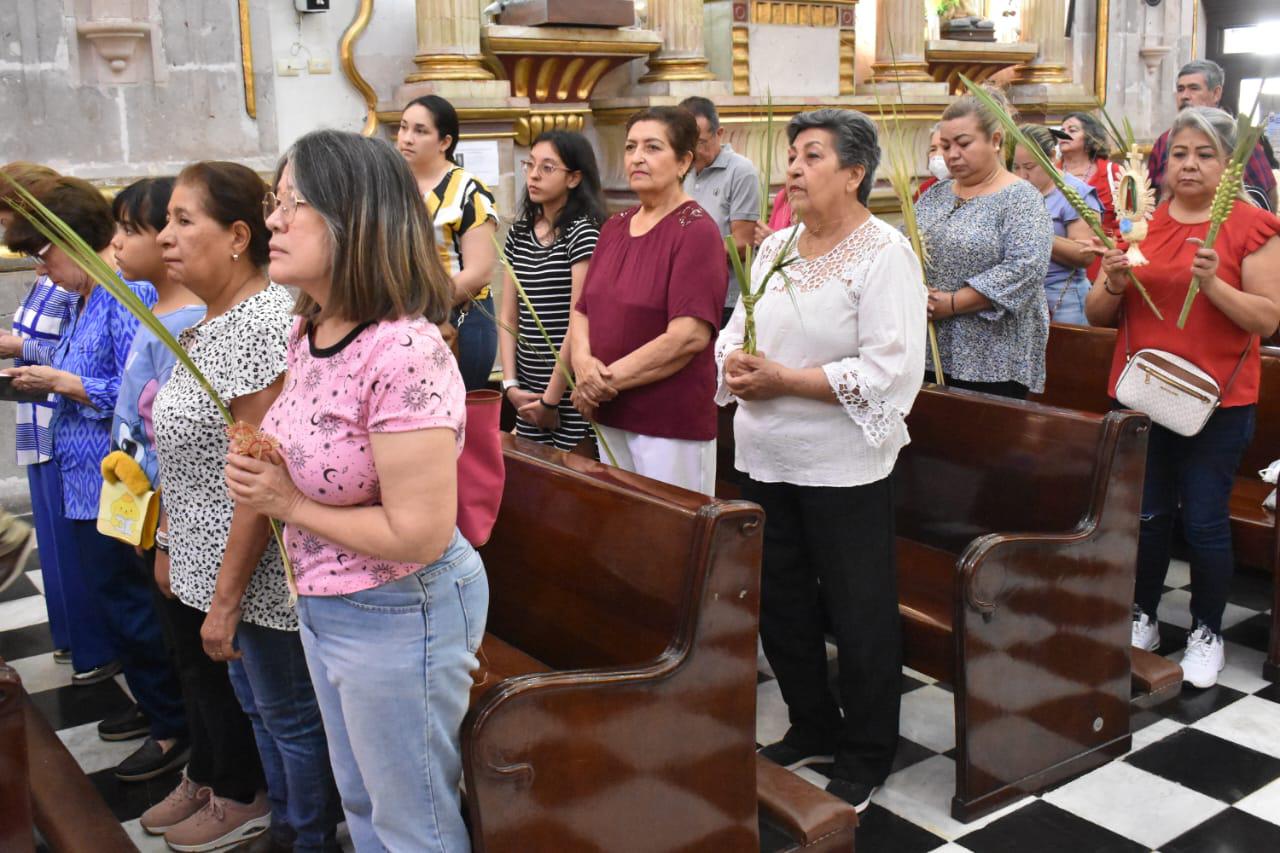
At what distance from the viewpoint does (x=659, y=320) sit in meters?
3.32

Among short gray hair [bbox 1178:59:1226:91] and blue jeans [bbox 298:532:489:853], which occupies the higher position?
short gray hair [bbox 1178:59:1226:91]

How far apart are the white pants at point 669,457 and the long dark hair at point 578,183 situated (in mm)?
716

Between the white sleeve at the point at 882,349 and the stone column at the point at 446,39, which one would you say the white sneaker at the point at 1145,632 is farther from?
the stone column at the point at 446,39

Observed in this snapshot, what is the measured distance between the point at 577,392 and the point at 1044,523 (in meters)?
1.22

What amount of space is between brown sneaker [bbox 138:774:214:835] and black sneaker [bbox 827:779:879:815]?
4.61 ft

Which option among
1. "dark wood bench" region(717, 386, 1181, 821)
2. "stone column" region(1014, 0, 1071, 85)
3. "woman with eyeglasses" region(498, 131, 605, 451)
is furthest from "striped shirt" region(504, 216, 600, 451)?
"stone column" region(1014, 0, 1071, 85)

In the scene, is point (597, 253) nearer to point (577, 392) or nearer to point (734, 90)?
point (577, 392)

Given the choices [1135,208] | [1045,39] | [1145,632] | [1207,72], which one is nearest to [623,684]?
[1135,208]

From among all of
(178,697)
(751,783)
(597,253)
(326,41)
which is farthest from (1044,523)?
(326,41)

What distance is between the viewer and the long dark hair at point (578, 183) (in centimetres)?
377

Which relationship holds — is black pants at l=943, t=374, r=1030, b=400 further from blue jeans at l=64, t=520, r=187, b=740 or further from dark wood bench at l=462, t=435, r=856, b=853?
blue jeans at l=64, t=520, r=187, b=740

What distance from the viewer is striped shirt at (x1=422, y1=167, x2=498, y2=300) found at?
4020 millimetres

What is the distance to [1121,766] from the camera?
3.13 m

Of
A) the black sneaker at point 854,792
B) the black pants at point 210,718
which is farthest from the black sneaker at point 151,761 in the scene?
the black sneaker at point 854,792
